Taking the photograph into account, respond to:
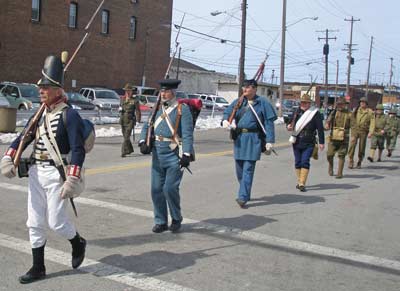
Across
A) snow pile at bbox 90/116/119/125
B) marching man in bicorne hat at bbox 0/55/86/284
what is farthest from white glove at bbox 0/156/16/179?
snow pile at bbox 90/116/119/125

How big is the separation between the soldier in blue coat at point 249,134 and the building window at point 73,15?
3614 cm

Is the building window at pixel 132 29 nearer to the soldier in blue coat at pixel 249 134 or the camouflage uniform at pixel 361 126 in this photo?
the camouflage uniform at pixel 361 126

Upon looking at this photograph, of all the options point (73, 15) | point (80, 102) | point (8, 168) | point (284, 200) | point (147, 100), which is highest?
point (73, 15)

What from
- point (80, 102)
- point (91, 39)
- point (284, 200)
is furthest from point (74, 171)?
point (91, 39)

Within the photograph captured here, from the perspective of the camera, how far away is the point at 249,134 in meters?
8.49

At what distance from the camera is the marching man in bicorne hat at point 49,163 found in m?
4.84

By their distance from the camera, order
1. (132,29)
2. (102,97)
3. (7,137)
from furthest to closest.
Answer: (132,29)
(102,97)
(7,137)

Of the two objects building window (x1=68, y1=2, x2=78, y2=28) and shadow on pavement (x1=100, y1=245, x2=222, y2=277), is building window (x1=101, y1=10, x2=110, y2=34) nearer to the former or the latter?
building window (x1=68, y1=2, x2=78, y2=28)

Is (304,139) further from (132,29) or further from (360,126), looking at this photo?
(132,29)

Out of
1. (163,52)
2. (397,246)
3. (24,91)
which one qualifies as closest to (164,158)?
(397,246)

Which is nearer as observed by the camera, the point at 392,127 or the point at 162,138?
the point at 162,138

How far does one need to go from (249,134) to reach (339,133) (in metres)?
4.34

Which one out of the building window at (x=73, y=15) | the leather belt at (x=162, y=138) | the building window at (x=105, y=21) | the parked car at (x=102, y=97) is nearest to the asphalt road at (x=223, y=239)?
the leather belt at (x=162, y=138)

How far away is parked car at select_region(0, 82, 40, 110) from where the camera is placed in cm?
2502
